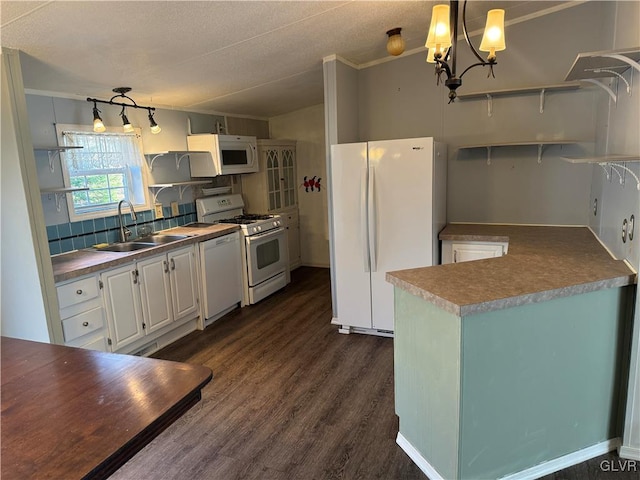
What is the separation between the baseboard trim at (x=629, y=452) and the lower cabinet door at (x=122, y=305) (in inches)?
123

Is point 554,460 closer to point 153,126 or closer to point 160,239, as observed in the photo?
point 160,239

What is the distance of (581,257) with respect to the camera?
7.58ft

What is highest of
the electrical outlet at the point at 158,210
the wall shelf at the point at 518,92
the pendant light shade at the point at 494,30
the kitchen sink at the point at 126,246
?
the pendant light shade at the point at 494,30

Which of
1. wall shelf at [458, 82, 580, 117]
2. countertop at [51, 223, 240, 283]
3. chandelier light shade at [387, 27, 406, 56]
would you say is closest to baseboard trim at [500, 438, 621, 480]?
wall shelf at [458, 82, 580, 117]

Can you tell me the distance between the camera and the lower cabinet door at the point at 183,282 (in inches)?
139

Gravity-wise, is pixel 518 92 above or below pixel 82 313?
above

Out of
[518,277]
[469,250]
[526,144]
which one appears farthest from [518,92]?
[518,277]

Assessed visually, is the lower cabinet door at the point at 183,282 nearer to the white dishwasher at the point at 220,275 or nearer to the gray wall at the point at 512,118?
the white dishwasher at the point at 220,275

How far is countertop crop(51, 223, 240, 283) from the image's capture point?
267cm

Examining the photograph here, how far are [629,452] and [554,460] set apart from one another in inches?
14.7

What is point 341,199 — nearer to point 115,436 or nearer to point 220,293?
point 220,293

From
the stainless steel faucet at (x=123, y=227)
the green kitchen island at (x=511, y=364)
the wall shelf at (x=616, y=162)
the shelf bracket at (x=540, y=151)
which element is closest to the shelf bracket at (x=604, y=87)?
the wall shelf at (x=616, y=162)

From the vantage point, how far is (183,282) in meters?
3.62

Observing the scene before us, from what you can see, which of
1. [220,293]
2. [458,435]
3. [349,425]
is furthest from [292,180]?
[458,435]
